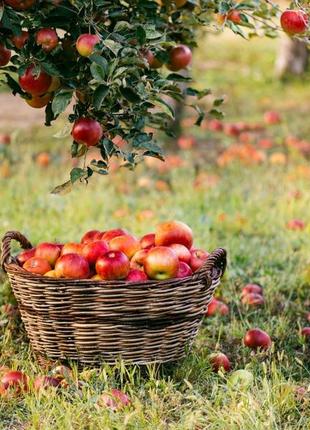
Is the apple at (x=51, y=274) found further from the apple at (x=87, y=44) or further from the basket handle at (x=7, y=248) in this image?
the apple at (x=87, y=44)

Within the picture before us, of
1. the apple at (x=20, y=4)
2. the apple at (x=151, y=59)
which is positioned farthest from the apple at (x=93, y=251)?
the apple at (x=20, y=4)

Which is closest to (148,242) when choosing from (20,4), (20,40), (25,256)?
(25,256)

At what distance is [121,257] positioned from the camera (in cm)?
283

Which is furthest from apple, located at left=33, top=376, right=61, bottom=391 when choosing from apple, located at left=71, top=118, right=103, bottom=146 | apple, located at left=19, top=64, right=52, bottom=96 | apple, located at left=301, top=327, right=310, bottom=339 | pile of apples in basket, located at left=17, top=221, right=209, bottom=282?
apple, located at left=301, top=327, right=310, bottom=339

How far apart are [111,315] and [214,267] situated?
1.49ft

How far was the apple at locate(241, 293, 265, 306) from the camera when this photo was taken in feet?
12.4

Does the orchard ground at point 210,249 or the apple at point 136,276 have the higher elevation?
the apple at point 136,276

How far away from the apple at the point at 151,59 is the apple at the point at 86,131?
37 centimetres

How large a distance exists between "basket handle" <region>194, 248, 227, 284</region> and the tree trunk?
9.24 m

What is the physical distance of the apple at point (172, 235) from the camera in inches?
121

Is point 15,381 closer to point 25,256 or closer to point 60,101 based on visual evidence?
point 25,256

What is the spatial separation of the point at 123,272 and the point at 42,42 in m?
0.80

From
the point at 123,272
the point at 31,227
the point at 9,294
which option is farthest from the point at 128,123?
the point at 31,227

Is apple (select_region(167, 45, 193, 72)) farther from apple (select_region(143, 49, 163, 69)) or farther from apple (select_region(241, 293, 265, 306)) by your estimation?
apple (select_region(241, 293, 265, 306))
